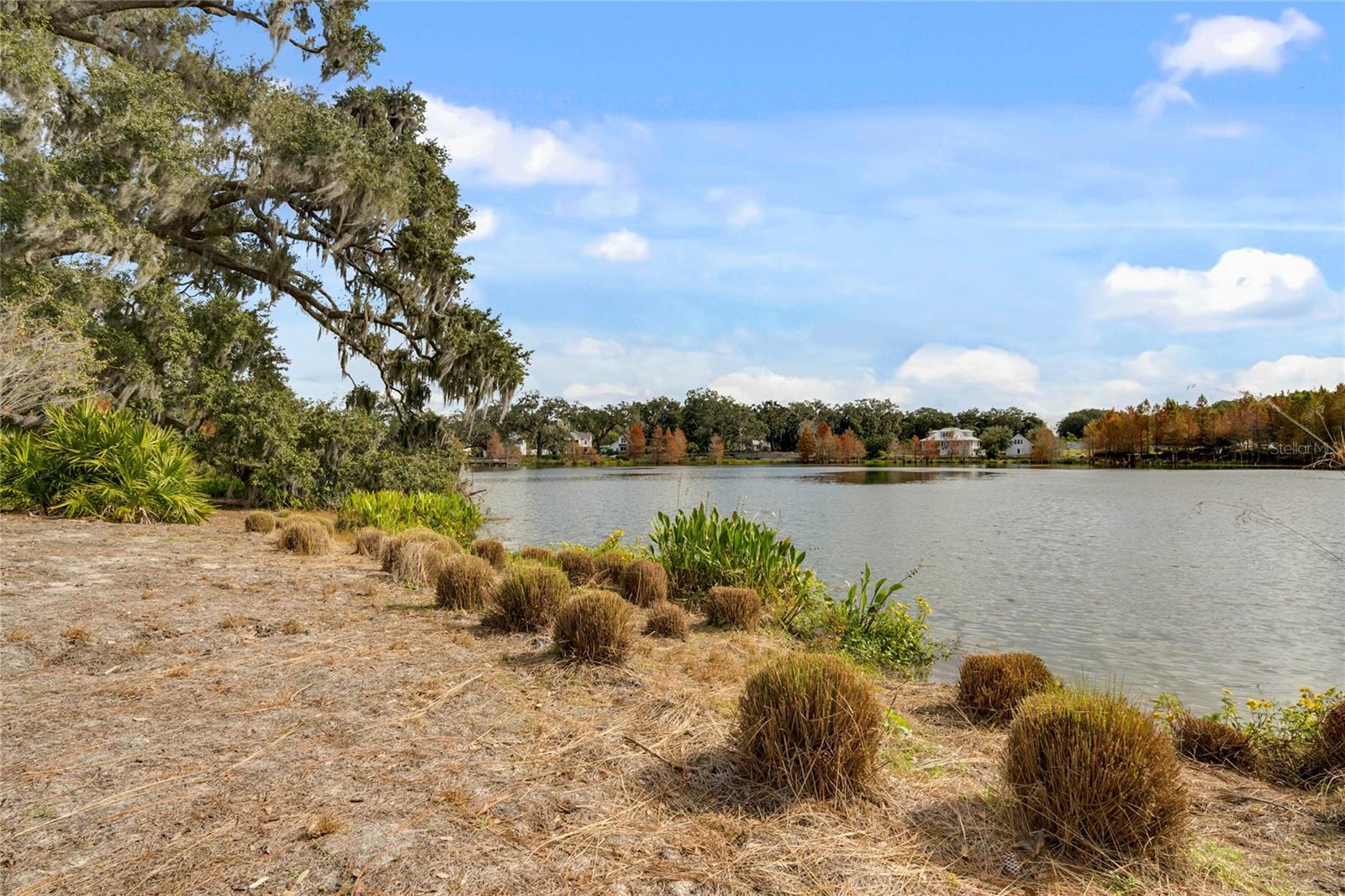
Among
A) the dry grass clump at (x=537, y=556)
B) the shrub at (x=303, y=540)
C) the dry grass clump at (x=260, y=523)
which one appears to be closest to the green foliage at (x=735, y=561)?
the dry grass clump at (x=537, y=556)

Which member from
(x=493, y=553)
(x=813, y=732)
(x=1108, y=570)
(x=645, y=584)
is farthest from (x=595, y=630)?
(x=1108, y=570)

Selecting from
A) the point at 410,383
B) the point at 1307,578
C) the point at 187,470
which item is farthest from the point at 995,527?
the point at 187,470

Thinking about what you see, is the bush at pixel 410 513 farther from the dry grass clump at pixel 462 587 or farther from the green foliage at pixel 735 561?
the dry grass clump at pixel 462 587

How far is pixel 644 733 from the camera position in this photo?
413 centimetres

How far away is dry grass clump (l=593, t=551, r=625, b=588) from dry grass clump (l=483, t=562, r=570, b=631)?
2.31m

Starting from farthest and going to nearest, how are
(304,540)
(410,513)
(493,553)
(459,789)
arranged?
(410,513), (493,553), (304,540), (459,789)

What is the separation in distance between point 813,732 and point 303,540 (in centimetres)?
889

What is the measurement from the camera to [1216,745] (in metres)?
4.66

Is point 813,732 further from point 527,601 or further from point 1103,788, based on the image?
point 527,601

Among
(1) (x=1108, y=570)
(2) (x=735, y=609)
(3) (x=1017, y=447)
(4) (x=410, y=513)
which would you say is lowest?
(1) (x=1108, y=570)

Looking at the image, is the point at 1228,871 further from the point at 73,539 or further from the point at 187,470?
the point at 187,470

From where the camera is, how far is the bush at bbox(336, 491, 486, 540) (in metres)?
14.7

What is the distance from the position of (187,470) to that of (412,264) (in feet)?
22.6

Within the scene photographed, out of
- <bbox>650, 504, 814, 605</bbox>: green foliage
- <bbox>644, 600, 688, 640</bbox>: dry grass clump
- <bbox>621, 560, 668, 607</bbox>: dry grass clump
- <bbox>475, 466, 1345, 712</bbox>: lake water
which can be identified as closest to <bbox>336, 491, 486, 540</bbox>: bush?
<bbox>475, 466, 1345, 712</bbox>: lake water
